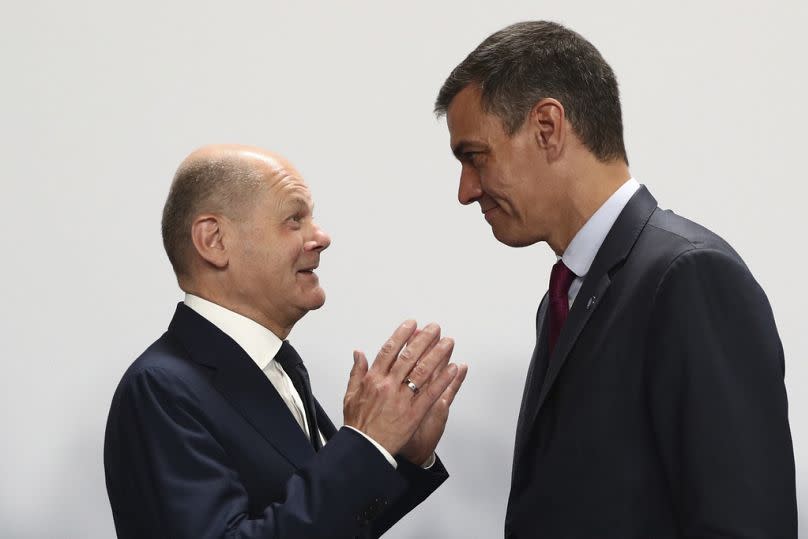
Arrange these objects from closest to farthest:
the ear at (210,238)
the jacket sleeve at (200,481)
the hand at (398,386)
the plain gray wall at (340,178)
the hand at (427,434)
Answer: the jacket sleeve at (200,481) < the hand at (398,386) < the ear at (210,238) < the hand at (427,434) < the plain gray wall at (340,178)

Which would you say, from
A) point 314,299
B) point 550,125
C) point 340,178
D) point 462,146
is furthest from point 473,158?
point 340,178

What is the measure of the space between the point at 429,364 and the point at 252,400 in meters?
0.29

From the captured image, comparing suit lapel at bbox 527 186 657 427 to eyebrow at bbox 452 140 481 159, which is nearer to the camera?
suit lapel at bbox 527 186 657 427

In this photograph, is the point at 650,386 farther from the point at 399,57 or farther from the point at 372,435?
the point at 399,57

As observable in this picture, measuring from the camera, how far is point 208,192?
1.74 m

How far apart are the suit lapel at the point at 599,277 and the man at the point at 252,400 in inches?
7.9

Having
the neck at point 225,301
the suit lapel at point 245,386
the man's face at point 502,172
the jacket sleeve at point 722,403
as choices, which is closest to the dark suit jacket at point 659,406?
the jacket sleeve at point 722,403

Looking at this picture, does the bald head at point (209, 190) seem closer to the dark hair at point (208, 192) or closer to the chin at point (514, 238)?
the dark hair at point (208, 192)

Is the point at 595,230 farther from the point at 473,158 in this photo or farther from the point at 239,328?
the point at 239,328

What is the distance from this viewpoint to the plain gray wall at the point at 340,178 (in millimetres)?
2666

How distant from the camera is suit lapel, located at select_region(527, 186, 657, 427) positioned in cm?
155

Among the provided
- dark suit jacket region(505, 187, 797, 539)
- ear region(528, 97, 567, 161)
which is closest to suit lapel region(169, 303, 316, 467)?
dark suit jacket region(505, 187, 797, 539)

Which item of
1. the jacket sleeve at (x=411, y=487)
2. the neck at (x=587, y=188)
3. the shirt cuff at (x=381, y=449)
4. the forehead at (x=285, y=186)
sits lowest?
the jacket sleeve at (x=411, y=487)

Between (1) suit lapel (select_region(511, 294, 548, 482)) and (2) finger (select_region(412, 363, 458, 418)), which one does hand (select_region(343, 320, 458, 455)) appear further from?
(1) suit lapel (select_region(511, 294, 548, 482))
